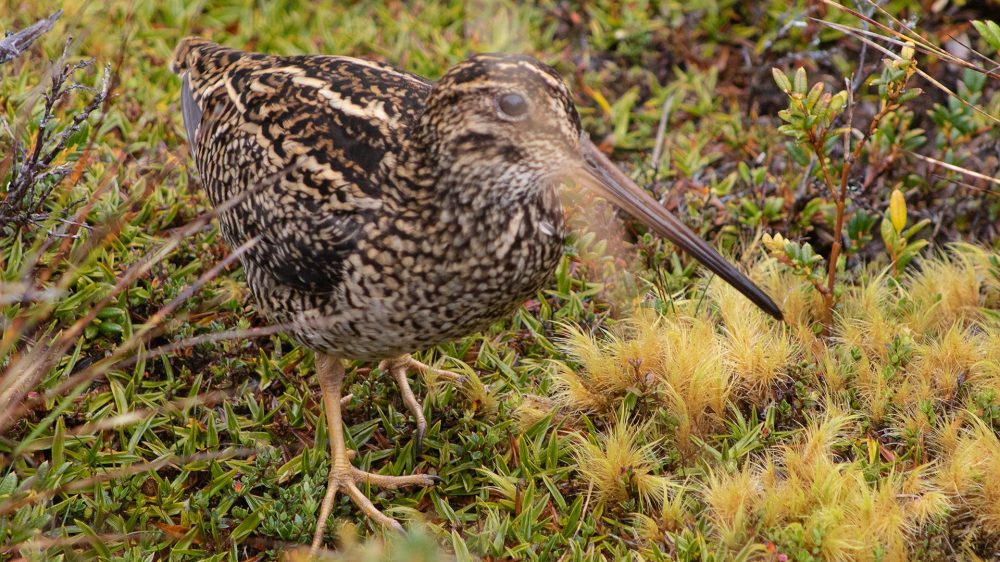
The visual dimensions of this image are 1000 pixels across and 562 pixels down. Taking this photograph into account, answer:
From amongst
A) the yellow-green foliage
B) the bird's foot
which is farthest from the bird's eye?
the bird's foot

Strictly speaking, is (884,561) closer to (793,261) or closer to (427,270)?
(793,261)

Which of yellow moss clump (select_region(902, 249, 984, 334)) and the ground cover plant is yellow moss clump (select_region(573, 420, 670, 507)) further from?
yellow moss clump (select_region(902, 249, 984, 334))

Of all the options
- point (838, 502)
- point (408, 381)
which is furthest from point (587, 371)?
point (838, 502)

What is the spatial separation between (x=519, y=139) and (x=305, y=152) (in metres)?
0.82

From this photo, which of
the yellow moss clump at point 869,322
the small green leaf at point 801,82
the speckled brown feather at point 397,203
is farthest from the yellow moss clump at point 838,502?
the small green leaf at point 801,82

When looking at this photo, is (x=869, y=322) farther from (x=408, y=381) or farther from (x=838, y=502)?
(x=408, y=381)

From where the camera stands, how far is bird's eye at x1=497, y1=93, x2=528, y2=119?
333 centimetres

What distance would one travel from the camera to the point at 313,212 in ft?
11.9

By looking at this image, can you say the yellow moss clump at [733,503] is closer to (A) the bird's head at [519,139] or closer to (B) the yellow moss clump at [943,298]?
(A) the bird's head at [519,139]

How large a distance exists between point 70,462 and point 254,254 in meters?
1.03

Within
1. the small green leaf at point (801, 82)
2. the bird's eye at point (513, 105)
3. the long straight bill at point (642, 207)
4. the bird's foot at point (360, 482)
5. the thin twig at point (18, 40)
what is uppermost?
the thin twig at point (18, 40)

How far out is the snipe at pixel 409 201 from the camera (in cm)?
343

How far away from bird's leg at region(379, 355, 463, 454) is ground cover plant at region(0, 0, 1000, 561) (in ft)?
0.20

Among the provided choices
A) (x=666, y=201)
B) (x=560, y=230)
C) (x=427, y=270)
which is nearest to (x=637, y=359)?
(x=560, y=230)
